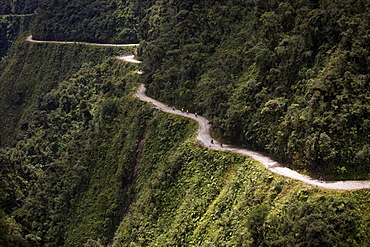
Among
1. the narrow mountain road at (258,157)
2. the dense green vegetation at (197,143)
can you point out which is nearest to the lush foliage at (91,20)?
the dense green vegetation at (197,143)

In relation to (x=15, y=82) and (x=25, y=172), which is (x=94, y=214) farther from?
(x=15, y=82)

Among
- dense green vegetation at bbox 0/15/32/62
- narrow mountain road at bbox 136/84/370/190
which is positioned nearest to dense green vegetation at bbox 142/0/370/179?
narrow mountain road at bbox 136/84/370/190

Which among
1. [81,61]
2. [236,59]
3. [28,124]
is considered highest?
[236,59]

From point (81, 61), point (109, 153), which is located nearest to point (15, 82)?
point (81, 61)

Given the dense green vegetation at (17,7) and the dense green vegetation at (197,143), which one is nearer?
the dense green vegetation at (197,143)

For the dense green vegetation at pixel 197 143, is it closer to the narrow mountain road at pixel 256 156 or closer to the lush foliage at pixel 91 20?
the narrow mountain road at pixel 256 156

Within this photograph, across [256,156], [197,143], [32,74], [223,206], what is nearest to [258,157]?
[256,156]

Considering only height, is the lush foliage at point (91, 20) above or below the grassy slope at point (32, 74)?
above
